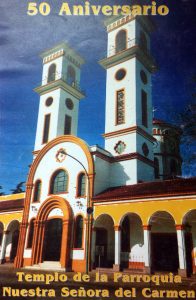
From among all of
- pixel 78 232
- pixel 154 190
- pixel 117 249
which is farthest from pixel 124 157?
pixel 117 249

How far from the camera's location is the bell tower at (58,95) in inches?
1194

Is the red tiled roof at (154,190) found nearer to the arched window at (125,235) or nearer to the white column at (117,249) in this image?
the white column at (117,249)

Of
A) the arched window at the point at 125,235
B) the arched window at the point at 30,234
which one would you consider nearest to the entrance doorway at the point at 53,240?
the arched window at the point at 30,234

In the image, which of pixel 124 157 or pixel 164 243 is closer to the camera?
pixel 164 243

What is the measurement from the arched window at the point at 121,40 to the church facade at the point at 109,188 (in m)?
0.09

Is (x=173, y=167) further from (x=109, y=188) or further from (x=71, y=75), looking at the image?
(x=71, y=75)

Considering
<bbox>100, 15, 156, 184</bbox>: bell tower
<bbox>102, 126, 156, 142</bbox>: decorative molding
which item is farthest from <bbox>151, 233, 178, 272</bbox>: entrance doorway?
<bbox>102, 126, 156, 142</bbox>: decorative molding

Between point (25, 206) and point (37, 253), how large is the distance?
15.0 ft

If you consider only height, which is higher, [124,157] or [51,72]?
[51,72]

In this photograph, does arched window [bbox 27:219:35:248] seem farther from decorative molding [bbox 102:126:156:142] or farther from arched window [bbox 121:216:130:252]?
decorative molding [bbox 102:126:156:142]

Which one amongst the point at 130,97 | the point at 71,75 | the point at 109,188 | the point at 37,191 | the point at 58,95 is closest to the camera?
the point at 109,188

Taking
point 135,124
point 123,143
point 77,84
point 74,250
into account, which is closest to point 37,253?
point 74,250

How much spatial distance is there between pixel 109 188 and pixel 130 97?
27.8 ft

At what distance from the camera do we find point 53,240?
74.8 feet
